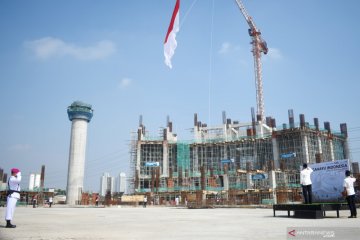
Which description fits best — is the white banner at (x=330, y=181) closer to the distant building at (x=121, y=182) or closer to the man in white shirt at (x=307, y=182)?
the man in white shirt at (x=307, y=182)

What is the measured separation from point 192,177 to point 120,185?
7179 cm

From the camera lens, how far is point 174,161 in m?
69.6

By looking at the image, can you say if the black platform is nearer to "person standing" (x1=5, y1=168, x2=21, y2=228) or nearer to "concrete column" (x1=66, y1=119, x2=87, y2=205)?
"person standing" (x1=5, y1=168, x2=21, y2=228)

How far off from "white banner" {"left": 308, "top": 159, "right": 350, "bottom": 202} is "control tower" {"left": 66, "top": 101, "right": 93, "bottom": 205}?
50.5m

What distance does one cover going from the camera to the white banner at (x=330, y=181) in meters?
13.9

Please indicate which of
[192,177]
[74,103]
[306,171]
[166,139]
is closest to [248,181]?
[192,177]

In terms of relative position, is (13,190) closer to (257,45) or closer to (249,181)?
(249,181)

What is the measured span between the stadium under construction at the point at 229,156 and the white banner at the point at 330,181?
32305 mm

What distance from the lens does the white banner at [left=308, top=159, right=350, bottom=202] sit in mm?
13938

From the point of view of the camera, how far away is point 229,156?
67500mm

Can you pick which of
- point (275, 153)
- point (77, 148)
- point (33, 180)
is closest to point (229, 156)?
point (275, 153)

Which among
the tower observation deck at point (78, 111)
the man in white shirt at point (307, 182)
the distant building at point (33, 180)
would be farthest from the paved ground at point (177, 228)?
the distant building at point (33, 180)

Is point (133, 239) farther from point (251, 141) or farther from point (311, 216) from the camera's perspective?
point (251, 141)

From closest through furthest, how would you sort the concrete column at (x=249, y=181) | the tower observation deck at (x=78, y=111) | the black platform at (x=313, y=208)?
1. the black platform at (x=313, y=208)
2. the concrete column at (x=249, y=181)
3. the tower observation deck at (x=78, y=111)
